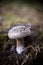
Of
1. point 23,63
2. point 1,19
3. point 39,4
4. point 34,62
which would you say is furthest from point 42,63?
point 39,4

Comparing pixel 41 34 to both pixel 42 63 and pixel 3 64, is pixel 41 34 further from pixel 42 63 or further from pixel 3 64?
pixel 3 64

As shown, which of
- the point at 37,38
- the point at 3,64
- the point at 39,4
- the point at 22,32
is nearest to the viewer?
the point at 22,32

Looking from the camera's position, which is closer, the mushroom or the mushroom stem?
the mushroom

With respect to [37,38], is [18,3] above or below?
above

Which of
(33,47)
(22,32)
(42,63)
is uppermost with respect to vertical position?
(22,32)

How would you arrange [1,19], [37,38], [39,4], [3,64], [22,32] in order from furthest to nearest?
[39,4] < [1,19] < [37,38] < [3,64] < [22,32]

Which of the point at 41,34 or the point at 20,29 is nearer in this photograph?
the point at 20,29

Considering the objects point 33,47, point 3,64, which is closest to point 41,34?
point 33,47

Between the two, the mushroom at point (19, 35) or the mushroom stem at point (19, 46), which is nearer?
the mushroom at point (19, 35)

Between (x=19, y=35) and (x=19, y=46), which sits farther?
(x=19, y=46)

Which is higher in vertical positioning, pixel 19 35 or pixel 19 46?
pixel 19 35
